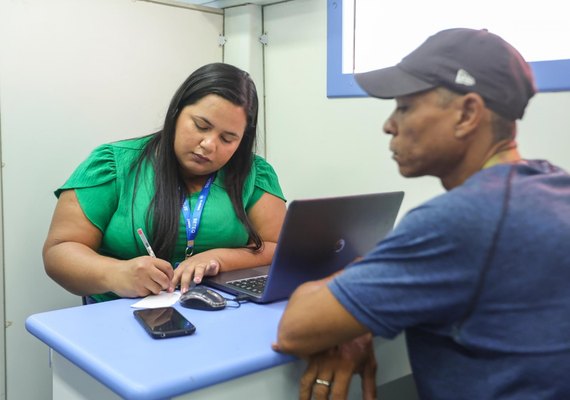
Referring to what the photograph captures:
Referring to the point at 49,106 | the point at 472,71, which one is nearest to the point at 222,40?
the point at 49,106

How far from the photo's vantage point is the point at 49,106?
1855 mm

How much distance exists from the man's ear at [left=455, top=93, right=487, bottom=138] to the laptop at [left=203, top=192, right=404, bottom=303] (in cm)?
34

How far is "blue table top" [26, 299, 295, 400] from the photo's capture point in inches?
36.1

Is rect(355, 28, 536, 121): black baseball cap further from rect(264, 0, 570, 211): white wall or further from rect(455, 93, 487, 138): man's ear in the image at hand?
rect(264, 0, 570, 211): white wall

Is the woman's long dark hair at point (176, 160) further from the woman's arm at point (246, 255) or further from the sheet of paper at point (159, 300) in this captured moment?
the sheet of paper at point (159, 300)

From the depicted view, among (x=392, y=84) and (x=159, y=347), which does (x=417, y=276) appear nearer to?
(x=392, y=84)

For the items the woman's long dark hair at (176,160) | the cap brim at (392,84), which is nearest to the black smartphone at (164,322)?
the woman's long dark hair at (176,160)

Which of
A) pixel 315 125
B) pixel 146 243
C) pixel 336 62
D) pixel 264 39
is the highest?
pixel 264 39

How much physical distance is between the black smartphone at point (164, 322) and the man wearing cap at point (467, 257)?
215 millimetres

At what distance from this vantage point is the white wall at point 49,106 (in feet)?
5.85

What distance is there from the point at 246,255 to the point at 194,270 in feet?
0.74

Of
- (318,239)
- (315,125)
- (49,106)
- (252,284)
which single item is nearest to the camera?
(318,239)

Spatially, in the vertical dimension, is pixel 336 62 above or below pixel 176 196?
above

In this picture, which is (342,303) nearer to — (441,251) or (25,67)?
(441,251)
